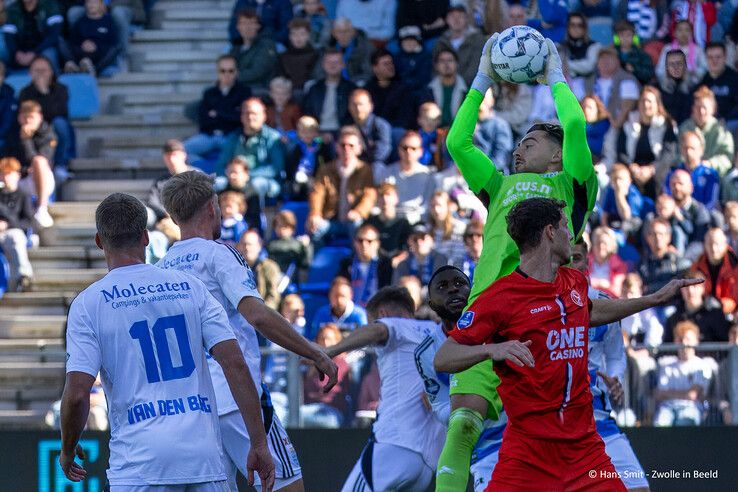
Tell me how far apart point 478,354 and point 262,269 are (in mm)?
8086

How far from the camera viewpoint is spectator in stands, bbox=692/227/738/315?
45.2 feet

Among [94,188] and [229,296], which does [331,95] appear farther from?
[229,296]

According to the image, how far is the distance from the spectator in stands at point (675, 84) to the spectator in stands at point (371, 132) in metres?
2.99

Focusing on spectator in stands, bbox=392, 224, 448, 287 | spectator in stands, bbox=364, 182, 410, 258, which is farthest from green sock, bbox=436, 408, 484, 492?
spectator in stands, bbox=364, 182, 410, 258

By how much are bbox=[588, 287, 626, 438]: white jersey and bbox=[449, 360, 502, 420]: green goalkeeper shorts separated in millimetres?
1066

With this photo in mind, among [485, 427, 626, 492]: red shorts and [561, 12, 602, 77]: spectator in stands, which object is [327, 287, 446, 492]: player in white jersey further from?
[561, 12, 602, 77]: spectator in stands

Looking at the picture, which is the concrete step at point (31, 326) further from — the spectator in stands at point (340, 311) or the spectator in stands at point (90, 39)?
the spectator in stands at point (90, 39)

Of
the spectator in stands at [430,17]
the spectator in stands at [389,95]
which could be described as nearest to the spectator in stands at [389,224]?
the spectator in stands at [389,95]

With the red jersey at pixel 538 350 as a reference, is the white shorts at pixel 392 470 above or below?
below

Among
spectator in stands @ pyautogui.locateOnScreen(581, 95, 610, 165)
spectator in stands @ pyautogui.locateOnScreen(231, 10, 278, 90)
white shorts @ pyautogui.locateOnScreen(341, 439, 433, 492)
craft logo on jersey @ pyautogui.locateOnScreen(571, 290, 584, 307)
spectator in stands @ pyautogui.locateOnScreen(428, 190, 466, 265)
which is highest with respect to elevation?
spectator in stands @ pyautogui.locateOnScreen(231, 10, 278, 90)

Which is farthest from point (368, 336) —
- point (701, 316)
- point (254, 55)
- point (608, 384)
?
point (254, 55)

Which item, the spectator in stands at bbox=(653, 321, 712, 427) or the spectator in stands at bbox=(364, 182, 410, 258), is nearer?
the spectator in stands at bbox=(653, 321, 712, 427)

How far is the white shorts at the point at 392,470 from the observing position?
9297 mm

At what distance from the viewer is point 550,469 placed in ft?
21.5
